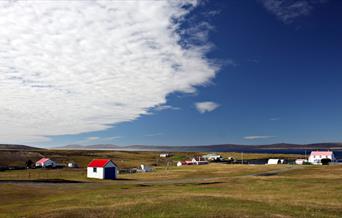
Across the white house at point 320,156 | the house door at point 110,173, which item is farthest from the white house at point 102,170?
the white house at point 320,156

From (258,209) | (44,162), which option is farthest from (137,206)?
(44,162)

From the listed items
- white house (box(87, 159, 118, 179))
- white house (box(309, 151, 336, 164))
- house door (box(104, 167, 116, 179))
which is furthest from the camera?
white house (box(309, 151, 336, 164))

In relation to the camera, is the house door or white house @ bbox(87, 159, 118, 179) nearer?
white house @ bbox(87, 159, 118, 179)

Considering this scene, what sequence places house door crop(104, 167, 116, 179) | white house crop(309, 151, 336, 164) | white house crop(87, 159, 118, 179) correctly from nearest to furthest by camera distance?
1. white house crop(87, 159, 118, 179)
2. house door crop(104, 167, 116, 179)
3. white house crop(309, 151, 336, 164)

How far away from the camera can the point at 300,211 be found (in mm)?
29625

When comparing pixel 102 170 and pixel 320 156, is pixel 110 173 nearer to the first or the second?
pixel 102 170

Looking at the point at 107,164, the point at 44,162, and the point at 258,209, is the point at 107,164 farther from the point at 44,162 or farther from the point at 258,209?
the point at 258,209

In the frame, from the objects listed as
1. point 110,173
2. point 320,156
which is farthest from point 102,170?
point 320,156

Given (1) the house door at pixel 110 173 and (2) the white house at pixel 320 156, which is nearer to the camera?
(1) the house door at pixel 110 173

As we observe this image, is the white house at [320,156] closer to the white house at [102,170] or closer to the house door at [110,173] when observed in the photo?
the house door at [110,173]

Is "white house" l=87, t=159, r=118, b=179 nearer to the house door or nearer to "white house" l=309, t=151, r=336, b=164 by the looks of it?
the house door

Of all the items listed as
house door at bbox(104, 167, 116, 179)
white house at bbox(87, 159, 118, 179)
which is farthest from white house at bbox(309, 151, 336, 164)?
white house at bbox(87, 159, 118, 179)

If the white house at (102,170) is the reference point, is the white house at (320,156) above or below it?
above

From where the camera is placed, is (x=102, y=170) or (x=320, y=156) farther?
(x=320, y=156)
